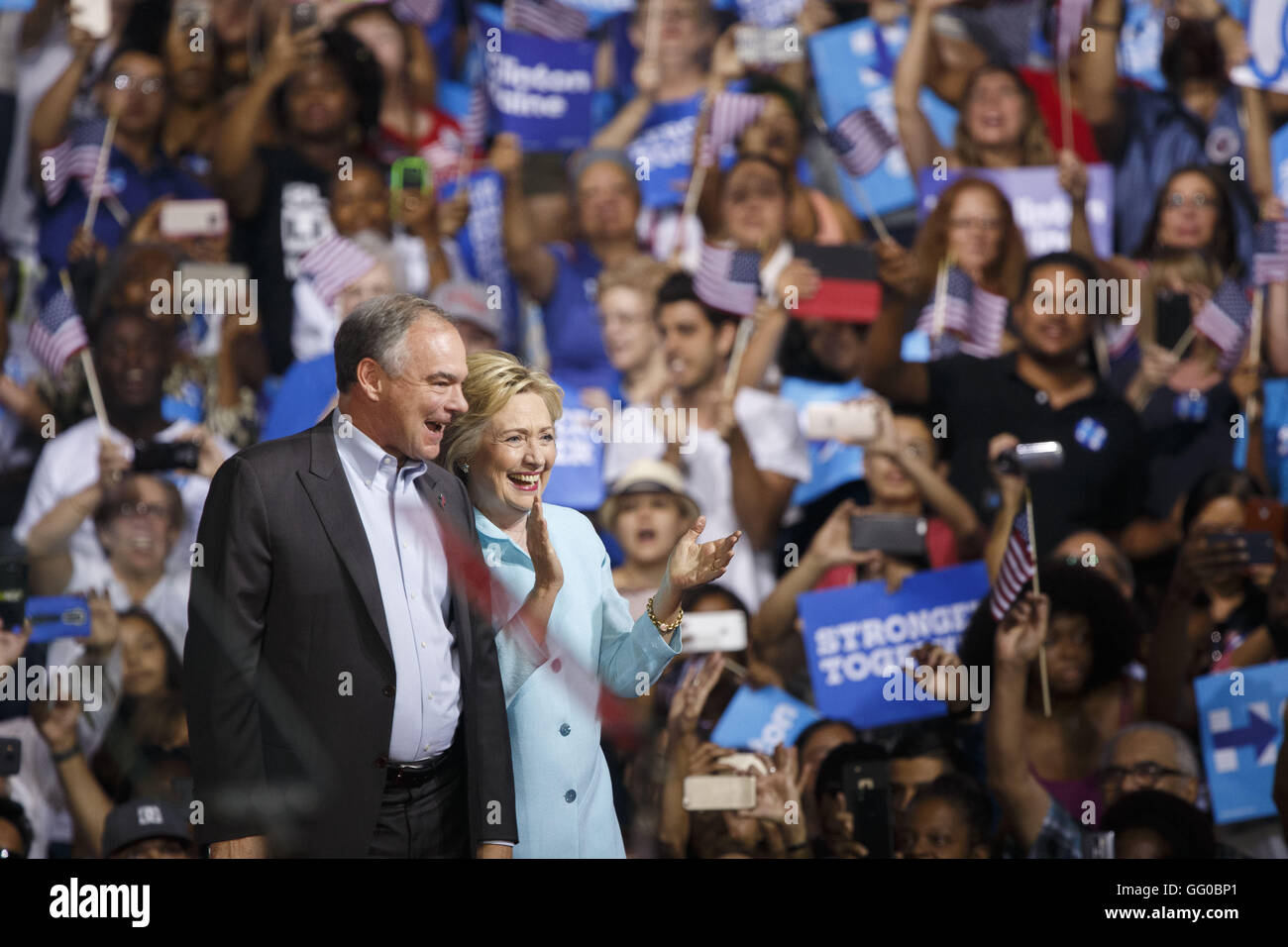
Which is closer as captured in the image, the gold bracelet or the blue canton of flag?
the gold bracelet

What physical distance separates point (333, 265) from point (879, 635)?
81.5 inches

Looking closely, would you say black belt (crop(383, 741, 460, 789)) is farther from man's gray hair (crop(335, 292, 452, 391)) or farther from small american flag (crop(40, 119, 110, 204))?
small american flag (crop(40, 119, 110, 204))

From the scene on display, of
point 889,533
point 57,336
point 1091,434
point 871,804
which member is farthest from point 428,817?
point 1091,434

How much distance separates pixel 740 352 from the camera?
16.3 ft

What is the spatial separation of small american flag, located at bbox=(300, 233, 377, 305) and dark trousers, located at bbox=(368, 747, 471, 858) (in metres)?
2.55

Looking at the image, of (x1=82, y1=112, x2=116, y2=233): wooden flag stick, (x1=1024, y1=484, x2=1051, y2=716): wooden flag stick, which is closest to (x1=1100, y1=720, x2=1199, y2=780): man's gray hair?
(x1=1024, y1=484, x2=1051, y2=716): wooden flag stick

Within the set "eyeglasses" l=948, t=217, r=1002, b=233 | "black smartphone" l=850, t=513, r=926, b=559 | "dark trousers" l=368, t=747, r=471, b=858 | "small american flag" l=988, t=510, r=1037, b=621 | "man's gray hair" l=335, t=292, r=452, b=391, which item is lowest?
"dark trousers" l=368, t=747, r=471, b=858

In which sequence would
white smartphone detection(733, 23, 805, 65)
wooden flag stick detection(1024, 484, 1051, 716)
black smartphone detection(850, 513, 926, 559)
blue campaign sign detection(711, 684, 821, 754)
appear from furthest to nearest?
white smartphone detection(733, 23, 805, 65), black smartphone detection(850, 513, 926, 559), wooden flag stick detection(1024, 484, 1051, 716), blue campaign sign detection(711, 684, 821, 754)

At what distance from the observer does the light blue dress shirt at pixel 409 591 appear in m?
2.61

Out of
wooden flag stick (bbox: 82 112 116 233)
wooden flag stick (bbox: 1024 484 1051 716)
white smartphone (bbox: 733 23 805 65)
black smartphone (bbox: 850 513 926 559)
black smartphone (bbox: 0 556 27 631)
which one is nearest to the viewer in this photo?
black smartphone (bbox: 0 556 27 631)

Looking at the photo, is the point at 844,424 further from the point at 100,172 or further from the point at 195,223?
the point at 100,172

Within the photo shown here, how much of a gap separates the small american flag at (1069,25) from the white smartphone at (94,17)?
127 inches

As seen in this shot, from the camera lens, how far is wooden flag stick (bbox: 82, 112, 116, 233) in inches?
200
